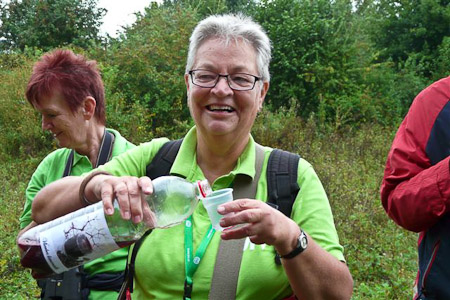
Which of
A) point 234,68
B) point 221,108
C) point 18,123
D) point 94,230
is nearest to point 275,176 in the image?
point 221,108

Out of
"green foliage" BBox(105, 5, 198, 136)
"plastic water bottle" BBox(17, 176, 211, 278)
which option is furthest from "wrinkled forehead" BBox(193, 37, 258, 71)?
"green foliage" BBox(105, 5, 198, 136)

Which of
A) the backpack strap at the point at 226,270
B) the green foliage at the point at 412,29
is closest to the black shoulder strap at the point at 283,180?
the backpack strap at the point at 226,270

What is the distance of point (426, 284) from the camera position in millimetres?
2324

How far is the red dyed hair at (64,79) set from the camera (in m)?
3.22

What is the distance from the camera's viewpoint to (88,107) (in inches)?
132

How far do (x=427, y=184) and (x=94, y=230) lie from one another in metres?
1.33

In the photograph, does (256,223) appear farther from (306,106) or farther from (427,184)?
(306,106)

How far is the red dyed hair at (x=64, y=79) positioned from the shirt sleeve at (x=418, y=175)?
71.7 inches

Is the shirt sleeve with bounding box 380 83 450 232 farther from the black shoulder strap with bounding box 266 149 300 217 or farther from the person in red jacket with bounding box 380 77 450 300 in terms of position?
the black shoulder strap with bounding box 266 149 300 217

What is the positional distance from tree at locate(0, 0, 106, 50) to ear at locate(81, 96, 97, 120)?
18898 millimetres

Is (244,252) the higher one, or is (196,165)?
(196,165)

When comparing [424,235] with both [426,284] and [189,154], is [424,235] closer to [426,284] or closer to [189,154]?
[426,284]

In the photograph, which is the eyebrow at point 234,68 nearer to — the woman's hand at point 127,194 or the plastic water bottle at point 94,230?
the plastic water bottle at point 94,230

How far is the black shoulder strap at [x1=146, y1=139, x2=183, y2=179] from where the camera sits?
7.76 ft
